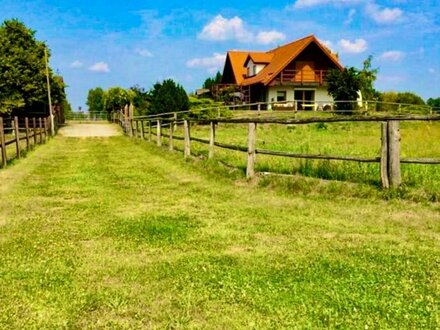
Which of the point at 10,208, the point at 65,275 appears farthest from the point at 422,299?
the point at 10,208

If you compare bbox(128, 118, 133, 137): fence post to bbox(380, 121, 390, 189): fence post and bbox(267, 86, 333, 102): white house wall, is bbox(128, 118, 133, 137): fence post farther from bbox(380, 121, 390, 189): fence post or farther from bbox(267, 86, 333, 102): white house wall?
bbox(380, 121, 390, 189): fence post

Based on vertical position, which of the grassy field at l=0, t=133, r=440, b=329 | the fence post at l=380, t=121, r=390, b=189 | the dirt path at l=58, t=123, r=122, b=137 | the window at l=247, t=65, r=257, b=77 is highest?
the window at l=247, t=65, r=257, b=77

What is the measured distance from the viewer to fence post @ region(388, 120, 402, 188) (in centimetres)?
754

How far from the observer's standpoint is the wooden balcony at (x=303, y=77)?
145 ft

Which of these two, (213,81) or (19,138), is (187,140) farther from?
(213,81)

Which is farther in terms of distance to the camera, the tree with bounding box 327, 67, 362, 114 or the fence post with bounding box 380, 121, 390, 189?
the tree with bounding box 327, 67, 362, 114

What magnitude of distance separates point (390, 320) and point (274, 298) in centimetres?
91

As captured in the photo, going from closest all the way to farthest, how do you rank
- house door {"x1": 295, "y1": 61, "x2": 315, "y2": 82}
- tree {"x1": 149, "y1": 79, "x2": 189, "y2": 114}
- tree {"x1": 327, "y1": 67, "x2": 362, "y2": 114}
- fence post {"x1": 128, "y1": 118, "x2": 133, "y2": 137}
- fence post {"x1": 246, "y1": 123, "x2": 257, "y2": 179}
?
fence post {"x1": 246, "y1": 123, "x2": 257, "y2": 179}
fence post {"x1": 128, "y1": 118, "x2": 133, "y2": 137}
tree {"x1": 149, "y1": 79, "x2": 189, "y2": 114}
tree {"x1": 327, "y1": 67, "x2": 362, "y2": 114}
house door {"x1": 295, "y1": 61, "x2": 315, "y2": 82}

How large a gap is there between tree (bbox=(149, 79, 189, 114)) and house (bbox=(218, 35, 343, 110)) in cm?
1212

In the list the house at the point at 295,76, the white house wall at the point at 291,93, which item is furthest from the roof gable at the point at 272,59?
the white house wall at the point at 291,93

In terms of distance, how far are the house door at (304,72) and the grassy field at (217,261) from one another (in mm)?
37598

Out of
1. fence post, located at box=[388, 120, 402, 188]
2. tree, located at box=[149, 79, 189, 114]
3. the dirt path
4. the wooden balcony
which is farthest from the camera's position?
the wooden balcony

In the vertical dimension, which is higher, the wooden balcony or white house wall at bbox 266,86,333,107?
the wooden balcony

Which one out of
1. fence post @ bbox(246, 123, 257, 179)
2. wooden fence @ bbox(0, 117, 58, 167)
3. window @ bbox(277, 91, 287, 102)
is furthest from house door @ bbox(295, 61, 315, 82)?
fence post @ bbox(246, 123, 257, 179)
